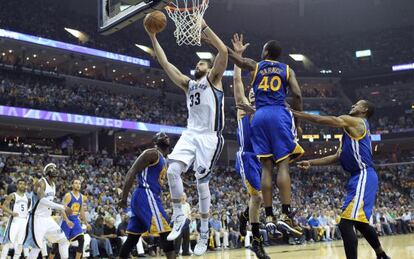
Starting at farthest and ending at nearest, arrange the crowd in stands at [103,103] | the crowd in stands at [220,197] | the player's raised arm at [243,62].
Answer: the crowd in stands at [103,103] → the crowd in stands at [220,197] → the player's raised arm at [243,62]

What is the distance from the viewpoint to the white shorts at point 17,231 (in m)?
10.1

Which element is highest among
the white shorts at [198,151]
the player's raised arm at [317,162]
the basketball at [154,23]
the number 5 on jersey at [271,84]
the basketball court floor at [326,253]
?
the basketball at [154,23]

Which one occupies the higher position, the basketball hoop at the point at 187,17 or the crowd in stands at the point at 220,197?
the basketball hoop at the point at 187,17

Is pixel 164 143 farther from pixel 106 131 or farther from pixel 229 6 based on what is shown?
pixel 229 6

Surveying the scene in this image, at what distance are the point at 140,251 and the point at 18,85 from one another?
16958mm

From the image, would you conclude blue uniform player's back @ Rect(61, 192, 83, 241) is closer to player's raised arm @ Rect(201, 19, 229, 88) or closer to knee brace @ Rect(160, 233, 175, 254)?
knee brace @ Rect(160, 233, 175, 254)

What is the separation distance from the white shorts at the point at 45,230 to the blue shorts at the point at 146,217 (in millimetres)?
2952

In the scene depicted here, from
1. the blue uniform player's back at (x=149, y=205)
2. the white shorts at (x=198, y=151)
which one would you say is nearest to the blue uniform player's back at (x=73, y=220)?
the blue uniform player's back at (x=149, y=205)

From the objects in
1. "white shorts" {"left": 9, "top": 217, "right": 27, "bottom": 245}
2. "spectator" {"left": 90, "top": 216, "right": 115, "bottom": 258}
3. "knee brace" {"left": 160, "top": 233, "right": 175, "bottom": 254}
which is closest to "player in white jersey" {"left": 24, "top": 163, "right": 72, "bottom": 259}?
"white shorts" {"left": 9, "top": 217, "right": 27, "bottom": 245}

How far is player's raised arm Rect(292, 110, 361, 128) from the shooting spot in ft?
18.2

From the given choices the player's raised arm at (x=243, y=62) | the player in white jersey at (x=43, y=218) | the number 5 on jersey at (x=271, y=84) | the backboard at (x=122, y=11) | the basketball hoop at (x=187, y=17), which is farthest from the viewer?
the player in white jersey at (x=43, y=218)

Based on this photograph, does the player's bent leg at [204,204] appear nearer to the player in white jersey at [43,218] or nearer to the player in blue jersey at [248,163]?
the player in blue jersey at [248,163]

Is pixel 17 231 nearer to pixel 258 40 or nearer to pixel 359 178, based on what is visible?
pixel 359 178

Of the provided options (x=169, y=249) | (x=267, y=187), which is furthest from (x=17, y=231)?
(x=267, y=187)
